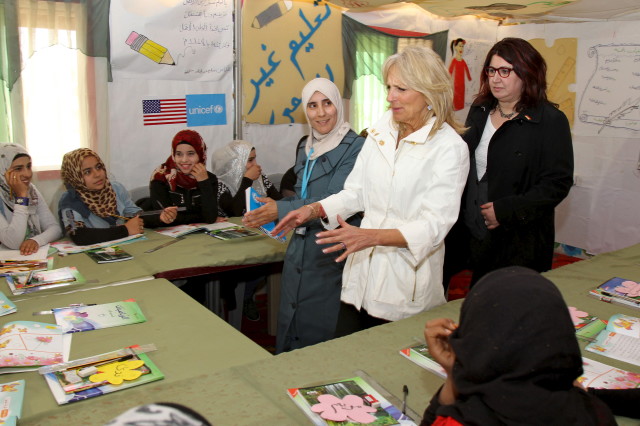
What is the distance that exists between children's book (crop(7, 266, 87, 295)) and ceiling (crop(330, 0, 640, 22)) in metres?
3.23

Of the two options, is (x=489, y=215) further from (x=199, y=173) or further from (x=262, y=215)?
(x=199, y=173)

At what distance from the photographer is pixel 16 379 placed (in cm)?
151

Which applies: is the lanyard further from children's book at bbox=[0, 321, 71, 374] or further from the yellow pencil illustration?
the yellow pencil illustration

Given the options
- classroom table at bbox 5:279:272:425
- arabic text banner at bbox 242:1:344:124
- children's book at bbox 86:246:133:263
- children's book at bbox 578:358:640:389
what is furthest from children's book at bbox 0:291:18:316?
arabic text banner at bbox 242:1:344:124

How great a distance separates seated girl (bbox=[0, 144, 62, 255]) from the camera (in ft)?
9.32

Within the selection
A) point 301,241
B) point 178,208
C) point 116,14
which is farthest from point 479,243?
point 116,14

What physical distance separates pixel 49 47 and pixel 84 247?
155 centimetres

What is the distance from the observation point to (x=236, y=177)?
4094 mm

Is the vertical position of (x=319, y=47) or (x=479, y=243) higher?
(x=319, y=47)

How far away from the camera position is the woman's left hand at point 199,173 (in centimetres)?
353

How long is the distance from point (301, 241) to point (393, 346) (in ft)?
3.36

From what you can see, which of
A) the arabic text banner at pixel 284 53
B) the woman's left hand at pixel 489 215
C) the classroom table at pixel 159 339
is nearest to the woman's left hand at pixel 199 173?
the arabic text banner at pixel 284 53

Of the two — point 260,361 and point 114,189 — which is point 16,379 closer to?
point 260,361

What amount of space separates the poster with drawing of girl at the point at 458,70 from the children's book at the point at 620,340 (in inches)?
170
